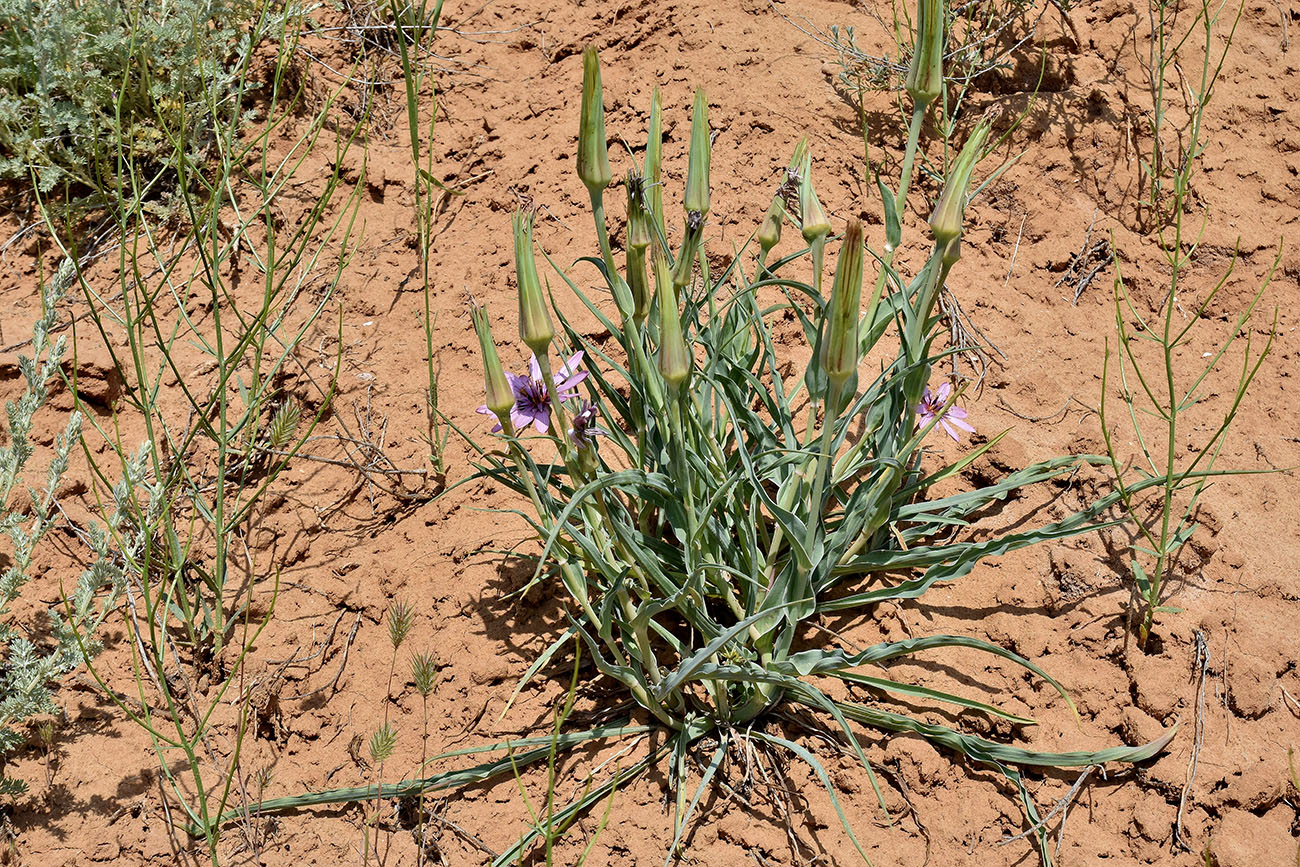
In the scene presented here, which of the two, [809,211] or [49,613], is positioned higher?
[809,211]

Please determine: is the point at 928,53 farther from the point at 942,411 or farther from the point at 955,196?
the point at 942,411

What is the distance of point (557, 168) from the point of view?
3086mm

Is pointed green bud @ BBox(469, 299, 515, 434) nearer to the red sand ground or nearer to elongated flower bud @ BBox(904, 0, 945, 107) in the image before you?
the red sand ground

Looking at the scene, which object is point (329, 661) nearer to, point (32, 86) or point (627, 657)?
point (627, 657)

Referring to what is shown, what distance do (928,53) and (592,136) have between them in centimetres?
59

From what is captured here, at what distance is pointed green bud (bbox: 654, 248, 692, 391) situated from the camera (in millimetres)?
1462

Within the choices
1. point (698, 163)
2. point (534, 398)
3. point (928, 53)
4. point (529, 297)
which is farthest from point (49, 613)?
point (928, 53)

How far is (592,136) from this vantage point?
1609 millimetres

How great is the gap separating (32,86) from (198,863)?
2.59 meters

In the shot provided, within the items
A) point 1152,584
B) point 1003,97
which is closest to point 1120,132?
point 1003,97

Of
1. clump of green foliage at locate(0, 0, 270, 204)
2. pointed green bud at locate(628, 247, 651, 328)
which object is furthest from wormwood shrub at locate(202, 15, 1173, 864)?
clump of green foliage at locate(0, 0, 270, 204)

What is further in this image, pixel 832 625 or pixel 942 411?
pixel 832 625

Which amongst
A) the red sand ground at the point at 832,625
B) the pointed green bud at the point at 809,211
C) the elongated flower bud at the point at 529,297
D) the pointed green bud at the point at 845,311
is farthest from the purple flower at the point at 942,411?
the elongated flower bud at the point at 529,297

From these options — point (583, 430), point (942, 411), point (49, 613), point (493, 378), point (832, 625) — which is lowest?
point (832, 625)
